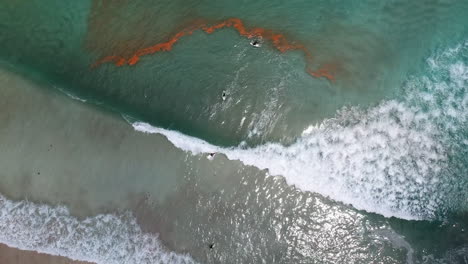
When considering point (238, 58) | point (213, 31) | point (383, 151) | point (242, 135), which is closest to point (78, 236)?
point (242, 135)

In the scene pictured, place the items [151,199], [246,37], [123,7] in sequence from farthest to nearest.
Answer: [123,7] < [246,37] < [151,199]

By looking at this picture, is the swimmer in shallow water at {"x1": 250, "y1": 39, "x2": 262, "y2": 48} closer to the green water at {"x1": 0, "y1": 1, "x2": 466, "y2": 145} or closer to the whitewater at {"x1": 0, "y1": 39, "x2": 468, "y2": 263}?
the green water at {"x1": 0, "y1": 1, "x2": 466, "y2": 145}

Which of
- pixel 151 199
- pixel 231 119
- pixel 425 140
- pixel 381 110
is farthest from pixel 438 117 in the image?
pixel 151 199

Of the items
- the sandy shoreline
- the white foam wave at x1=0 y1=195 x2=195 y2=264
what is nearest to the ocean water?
the white foam wave at x1=0 y1=195 x2=195 y2=264

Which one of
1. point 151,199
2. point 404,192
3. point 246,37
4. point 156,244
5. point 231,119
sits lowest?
point 156,244

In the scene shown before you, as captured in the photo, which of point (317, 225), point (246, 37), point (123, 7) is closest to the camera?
point (317, 225)

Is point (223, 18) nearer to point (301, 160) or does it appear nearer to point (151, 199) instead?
point (301, 160)

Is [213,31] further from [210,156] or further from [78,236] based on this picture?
[78,236]

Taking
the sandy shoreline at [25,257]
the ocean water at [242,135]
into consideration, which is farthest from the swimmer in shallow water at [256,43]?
the sandy shoreline at [25,257]
